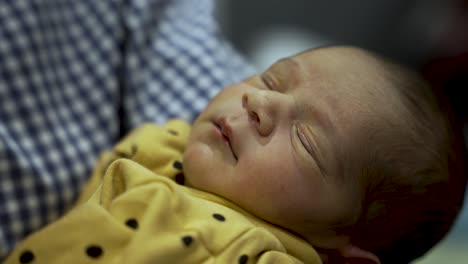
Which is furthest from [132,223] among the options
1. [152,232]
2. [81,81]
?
[81,81]

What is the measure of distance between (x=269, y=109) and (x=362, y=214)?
6.9 inches

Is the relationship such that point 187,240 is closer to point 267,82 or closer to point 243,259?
point 243,259

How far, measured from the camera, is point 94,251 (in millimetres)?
627

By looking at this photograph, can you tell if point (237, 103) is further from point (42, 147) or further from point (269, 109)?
point (42, 147)

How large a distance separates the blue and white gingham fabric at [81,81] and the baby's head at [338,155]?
0.28 meters

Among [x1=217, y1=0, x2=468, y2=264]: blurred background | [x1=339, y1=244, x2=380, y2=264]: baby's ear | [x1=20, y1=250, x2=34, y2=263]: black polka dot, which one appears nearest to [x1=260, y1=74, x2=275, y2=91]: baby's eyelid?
[x1=339, y1=244, x2=380, y2=264]: baby's ear

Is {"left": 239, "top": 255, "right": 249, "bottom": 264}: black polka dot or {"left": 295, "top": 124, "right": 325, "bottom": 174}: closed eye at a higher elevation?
{"left": 295, "top": 124, "right": 325, "bottom": 174}: closed eye

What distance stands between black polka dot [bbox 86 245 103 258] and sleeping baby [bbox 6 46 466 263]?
4 cm

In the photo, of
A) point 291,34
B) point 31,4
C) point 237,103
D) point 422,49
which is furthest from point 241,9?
point 237,103

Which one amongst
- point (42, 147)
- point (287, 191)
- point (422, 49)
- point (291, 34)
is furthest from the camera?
point (422, 49)

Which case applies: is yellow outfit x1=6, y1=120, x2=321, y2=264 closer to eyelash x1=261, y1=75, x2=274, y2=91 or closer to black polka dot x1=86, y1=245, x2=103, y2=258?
black polka dot x1=86, y1=245, x2=103, y2=258

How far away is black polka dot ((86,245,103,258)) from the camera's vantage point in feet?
2.05

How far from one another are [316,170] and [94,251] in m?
0.28

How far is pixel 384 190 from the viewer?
2.47 ft
